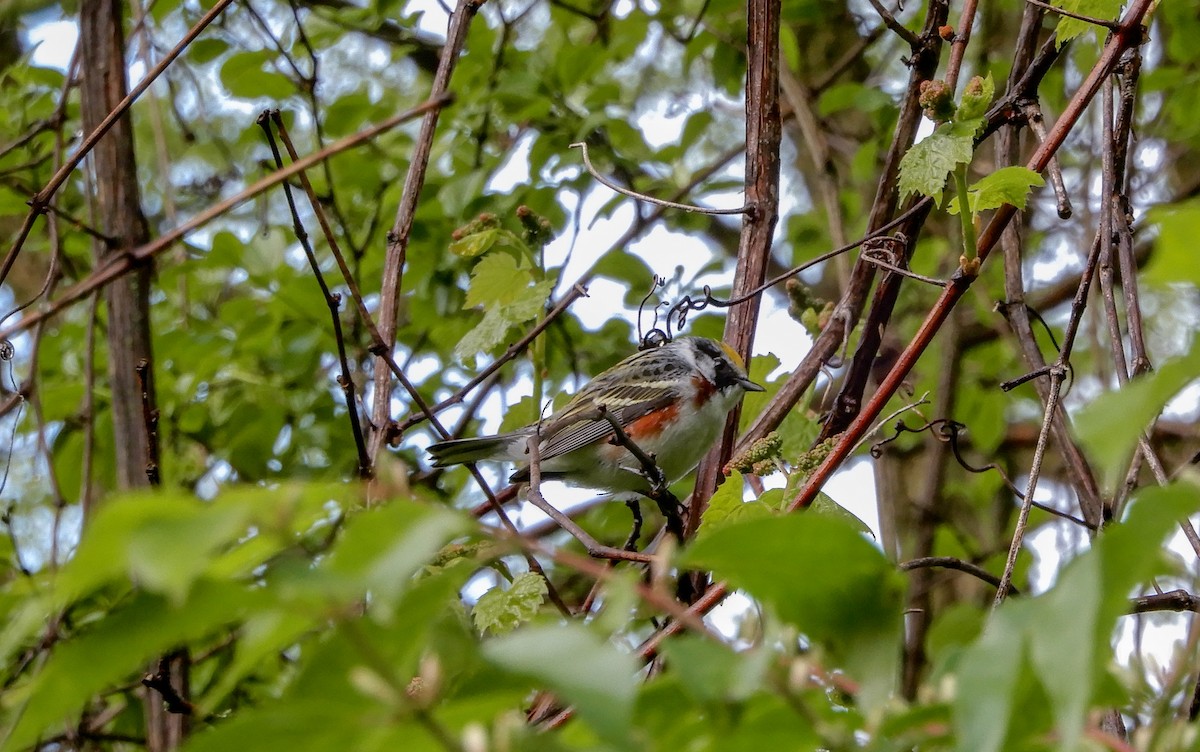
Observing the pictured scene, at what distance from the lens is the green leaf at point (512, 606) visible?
2.37 m

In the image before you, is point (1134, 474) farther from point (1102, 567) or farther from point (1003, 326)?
point (1003, 326)

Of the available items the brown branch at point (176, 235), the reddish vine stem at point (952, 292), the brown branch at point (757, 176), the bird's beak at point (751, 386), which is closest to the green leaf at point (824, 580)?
the brown branch at point (176, 235)

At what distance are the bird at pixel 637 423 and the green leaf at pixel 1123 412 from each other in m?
2.99

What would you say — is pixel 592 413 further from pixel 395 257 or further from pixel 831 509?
pixel 831 509

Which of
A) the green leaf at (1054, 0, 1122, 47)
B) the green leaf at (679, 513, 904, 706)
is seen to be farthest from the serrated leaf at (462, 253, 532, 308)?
the green leaf at (679, 513, 904, 706)

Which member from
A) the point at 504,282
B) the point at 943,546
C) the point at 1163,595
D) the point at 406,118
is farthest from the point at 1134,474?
the point at 943,546

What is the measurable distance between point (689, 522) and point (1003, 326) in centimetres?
310

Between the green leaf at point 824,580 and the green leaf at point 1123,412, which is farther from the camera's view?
the green leaf at point 824,580

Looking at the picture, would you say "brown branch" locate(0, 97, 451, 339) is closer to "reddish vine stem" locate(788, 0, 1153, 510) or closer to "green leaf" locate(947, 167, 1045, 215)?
"reddish vine stem" locate(788, 0, 1153, 510)

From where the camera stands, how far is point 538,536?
4980 millimetres

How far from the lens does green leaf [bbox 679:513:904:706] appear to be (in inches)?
37.0

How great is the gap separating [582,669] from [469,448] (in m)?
3.00

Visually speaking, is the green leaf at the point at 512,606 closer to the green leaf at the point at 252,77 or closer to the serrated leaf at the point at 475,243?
the serrated leaf at the point at 475,243

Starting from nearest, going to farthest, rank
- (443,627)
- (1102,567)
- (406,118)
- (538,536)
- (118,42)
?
1. (1102,567)
2. (443,627)
3. (406,118)
4. (118,42)
5. (538,536)
